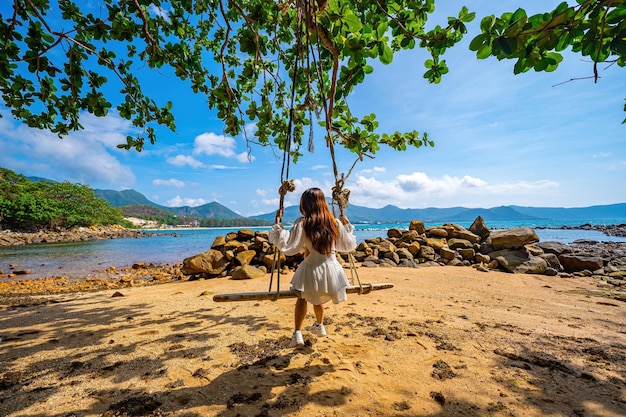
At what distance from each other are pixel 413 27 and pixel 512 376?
4.21 meters

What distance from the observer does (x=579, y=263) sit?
9891mm

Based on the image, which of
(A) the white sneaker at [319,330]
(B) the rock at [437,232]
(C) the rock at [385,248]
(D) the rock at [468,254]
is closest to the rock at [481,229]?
(B) the rock at [437,232]

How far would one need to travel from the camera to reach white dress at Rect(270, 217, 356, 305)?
3125 millimetres

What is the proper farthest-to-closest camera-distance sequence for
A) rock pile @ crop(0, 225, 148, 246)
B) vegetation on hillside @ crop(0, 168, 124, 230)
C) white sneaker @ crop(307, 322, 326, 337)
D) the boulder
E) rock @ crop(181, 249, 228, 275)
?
vegetation on hillside @ crop(0, 168, 124, 230), rock pile @ crop(0, 225, 148, 246), the boulder, rock @ crop(181, 249, 228, 275), white sneaker @ crop(307, 322, 326, 337)

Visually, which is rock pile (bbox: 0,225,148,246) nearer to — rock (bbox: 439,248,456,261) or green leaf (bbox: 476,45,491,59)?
rock (bbox: 439,248,456,261)

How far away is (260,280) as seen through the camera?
25.7 ft

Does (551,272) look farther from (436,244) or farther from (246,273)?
(246,273)

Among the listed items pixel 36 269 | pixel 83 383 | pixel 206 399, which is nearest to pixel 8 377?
pixel 83 383

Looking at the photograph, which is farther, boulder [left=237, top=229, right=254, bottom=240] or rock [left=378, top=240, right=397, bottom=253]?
rock [left=378, top=240, right=397, bottom=253]

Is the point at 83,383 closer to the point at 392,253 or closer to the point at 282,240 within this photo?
the point at 282,240

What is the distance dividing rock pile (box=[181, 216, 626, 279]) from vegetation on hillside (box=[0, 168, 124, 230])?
4533 cm

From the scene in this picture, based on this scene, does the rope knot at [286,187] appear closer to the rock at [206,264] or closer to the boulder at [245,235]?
the rock at [206,264]

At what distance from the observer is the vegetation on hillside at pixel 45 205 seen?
36531 mm

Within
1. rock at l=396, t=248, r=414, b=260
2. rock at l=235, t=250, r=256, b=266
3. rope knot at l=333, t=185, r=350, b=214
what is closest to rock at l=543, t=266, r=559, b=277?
rock at l=396, t=248, r=414, b=260
